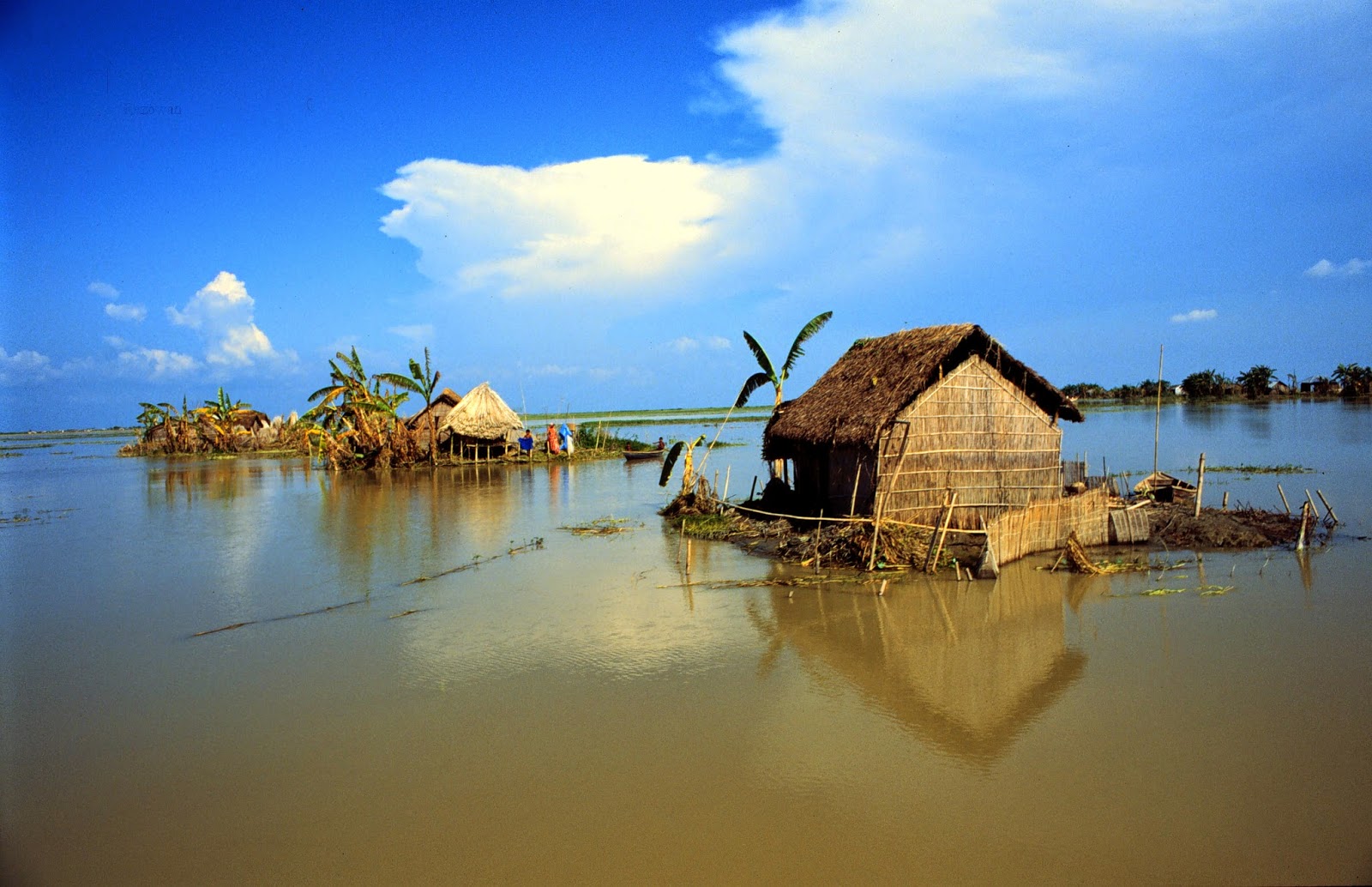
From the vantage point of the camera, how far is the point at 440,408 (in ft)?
91.4

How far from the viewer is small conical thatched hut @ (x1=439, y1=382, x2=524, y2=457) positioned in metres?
25.8

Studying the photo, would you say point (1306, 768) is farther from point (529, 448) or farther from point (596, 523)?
point (529, 448)

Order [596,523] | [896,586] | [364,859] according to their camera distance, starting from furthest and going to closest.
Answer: [596,523], [896,586], [364,859]

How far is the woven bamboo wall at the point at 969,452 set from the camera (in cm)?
1064

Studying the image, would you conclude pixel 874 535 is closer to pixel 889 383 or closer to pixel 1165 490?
pixel 889 383

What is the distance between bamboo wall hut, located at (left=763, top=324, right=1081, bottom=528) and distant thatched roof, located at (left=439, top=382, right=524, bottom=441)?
16055 millimetres

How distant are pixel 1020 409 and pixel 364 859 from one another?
992 cm

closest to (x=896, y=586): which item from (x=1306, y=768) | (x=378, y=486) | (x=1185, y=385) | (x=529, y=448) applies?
(x=1306, y=768)

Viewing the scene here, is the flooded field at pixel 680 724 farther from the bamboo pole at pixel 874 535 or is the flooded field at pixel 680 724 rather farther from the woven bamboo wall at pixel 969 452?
the woven bamboo wall at pixel 969 452

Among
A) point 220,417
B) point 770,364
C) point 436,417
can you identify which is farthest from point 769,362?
point 220,417

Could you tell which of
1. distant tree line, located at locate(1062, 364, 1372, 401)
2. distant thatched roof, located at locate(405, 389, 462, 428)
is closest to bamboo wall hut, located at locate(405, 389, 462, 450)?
distant thatched roof, located at locate(405, 389, 462, 428)

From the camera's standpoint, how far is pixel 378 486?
21469 mm

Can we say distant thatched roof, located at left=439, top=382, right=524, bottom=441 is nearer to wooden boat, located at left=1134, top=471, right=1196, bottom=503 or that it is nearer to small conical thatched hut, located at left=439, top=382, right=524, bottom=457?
small conical thatched hut, located at left=439, top=382, right=524, bottom=457

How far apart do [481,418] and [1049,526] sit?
762 inches
